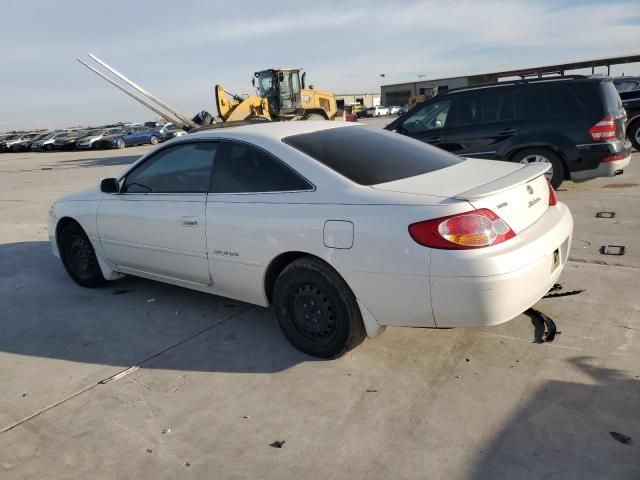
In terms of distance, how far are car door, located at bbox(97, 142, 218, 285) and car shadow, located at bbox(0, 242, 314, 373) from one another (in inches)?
14.6

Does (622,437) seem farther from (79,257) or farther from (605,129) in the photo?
(605,129)

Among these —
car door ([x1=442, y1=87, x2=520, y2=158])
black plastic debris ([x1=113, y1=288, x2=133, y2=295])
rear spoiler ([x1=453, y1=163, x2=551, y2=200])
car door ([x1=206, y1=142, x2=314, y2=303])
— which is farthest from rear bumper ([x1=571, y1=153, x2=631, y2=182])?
black plastic debris ([x1=113, y1=288, x2=133, y2=295])

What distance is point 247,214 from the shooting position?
142 inches

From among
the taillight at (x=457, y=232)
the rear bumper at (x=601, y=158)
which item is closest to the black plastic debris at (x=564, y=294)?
the taillight at (x=457, y=232)

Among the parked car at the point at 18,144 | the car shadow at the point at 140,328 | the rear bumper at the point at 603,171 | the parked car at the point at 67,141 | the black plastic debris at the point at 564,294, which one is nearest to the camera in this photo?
the car shadow at the point at 140,328

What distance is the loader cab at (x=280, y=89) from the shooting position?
20797 millimetres

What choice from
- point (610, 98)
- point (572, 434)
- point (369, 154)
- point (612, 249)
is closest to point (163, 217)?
point (369, 154)

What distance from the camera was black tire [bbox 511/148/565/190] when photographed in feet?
25.4

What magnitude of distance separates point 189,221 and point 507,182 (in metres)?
2.23

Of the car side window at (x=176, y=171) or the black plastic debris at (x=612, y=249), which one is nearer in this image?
the car side window at (x=176, y=171)

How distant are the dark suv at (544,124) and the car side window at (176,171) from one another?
203 inches

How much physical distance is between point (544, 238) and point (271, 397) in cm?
184

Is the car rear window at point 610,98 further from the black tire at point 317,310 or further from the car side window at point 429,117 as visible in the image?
the black tire at point 317,310

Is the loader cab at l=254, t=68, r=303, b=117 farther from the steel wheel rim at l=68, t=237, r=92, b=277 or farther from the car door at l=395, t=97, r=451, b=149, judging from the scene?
the steel wheel rim at l=68, t=237, r=92, b=277
